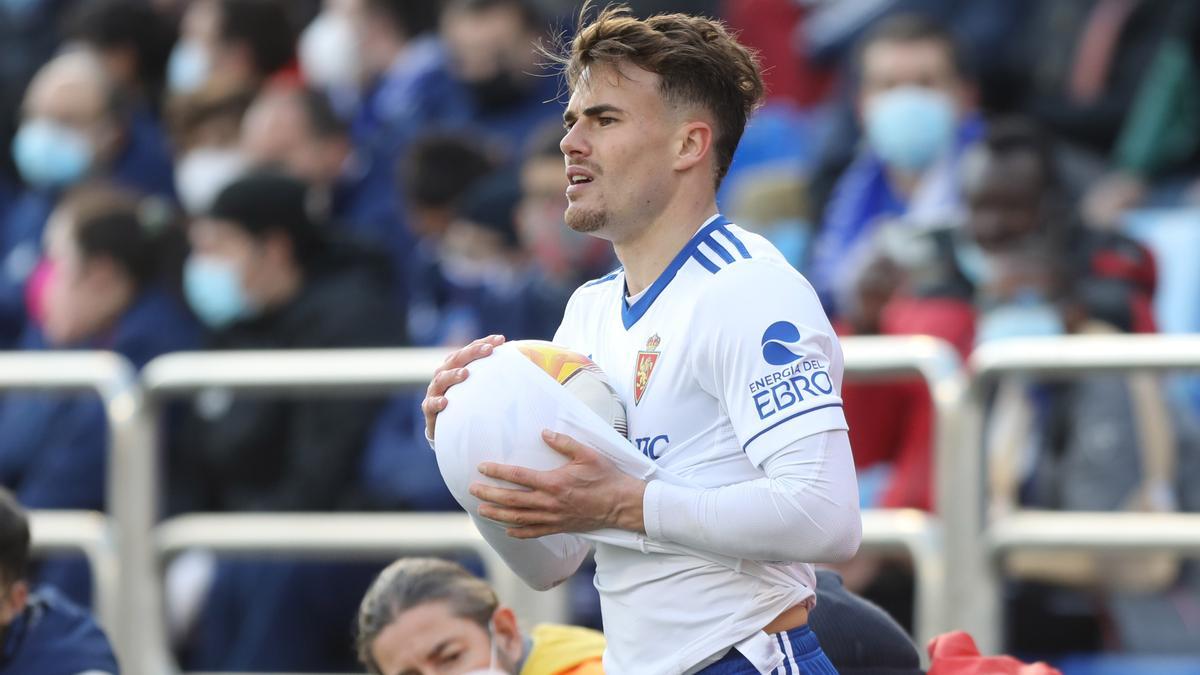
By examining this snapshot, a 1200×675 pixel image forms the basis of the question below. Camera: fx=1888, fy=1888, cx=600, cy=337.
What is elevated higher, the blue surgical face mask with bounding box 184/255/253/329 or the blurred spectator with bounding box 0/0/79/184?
the blurred spectator with bounding box 0/0/79/184

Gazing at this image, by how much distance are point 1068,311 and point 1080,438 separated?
49 cm

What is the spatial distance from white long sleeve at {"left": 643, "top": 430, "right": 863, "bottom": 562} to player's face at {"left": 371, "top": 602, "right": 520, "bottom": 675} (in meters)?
1.08

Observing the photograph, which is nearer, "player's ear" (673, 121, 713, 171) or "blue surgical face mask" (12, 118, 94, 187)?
"player's ear" (673, 121, 713, 171)

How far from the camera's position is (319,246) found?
704 centimetres

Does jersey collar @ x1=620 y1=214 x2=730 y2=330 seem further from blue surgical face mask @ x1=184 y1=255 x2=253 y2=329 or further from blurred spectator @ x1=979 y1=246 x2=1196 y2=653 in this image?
blue surgical face mask @ x1=184 y1=255 x2=253 y2=329

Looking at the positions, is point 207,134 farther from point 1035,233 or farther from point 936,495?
point 936,495

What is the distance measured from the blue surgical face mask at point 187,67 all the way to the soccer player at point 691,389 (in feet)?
20.7

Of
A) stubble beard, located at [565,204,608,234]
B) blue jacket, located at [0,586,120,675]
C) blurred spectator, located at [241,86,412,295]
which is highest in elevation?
blurred spectator, located at [241,86,412,295]

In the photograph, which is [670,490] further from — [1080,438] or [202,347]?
[202,347]

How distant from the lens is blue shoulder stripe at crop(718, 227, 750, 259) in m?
3.19

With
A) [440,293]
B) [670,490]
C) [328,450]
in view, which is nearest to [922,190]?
[440,293]

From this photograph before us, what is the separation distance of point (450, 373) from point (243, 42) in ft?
21.3

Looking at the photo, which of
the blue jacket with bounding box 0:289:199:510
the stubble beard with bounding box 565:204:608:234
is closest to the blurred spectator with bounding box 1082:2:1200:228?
the blue jacket with bounding box 0:289:199:510

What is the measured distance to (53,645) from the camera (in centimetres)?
422
